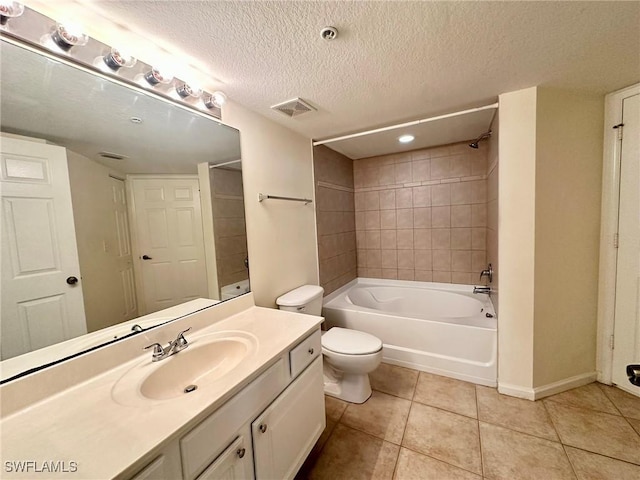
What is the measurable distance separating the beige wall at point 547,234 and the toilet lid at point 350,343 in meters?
0.95

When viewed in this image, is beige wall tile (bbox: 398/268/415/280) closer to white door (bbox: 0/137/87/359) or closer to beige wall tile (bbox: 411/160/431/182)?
beige wall tile (bbox: 411/160/431/182)

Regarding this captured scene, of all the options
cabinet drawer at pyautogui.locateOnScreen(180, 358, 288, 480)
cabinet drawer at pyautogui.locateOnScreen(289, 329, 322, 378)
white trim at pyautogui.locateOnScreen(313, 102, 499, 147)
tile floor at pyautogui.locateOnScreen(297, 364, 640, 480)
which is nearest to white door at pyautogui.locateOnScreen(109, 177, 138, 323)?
cabinet drawer at pyautogui.locateOnScreen(180, 358, 288, 480)

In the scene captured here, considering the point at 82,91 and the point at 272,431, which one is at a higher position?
the point at 82,91

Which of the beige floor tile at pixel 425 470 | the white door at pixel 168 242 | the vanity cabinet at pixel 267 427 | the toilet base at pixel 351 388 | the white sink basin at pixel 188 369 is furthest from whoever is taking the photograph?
the toilet base at pixel 351 388

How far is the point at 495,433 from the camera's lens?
147cm

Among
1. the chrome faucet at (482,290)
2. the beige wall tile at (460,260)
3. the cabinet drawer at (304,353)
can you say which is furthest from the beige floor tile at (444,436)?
the beige wall tile at (460,260)

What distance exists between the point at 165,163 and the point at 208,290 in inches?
28.0

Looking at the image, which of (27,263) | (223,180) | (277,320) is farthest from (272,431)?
(223,180)

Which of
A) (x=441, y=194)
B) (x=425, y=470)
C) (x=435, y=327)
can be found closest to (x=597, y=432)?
(x=435, y=327)

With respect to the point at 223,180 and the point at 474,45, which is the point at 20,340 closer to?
the point at 223,180

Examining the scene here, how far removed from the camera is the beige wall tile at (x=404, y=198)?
9.94ft

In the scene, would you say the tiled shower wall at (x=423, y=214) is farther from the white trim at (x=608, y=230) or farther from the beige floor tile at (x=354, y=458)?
the beige floor tile at (x=354, y=458)

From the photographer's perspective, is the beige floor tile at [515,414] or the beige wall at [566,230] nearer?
the beige floor tile at [515,414]

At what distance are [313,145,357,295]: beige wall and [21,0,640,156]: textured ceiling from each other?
3.26 feet
